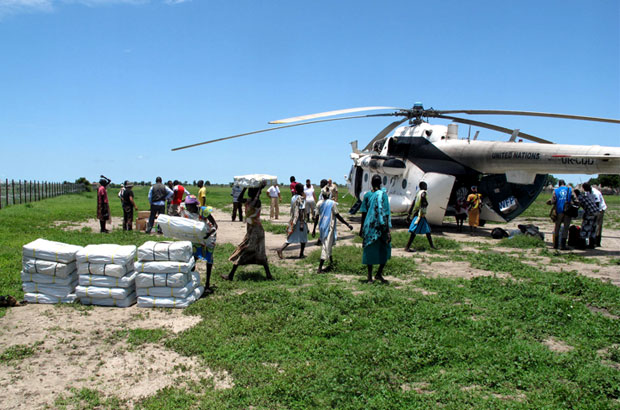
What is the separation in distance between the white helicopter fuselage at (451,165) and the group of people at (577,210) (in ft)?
3.81

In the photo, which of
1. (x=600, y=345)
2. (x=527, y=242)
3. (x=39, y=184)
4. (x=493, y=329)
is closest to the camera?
(x=600, y=345)

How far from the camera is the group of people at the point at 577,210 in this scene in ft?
40.8

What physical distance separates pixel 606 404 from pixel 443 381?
51.8 inches

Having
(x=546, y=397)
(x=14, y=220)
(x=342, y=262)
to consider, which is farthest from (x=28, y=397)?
(x=14, y=220)

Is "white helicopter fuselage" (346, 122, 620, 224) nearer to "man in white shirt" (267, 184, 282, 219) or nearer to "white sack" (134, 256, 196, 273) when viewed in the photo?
"man in white shirt" (267, 184, 282, 219)

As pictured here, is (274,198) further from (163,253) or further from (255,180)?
(163,253)

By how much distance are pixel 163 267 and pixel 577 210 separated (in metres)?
11.2

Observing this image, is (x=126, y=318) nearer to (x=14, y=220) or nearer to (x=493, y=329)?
(x=493, y=329)

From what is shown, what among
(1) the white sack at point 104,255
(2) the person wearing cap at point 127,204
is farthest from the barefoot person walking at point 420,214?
(2) the person wearing cap at point 127,204

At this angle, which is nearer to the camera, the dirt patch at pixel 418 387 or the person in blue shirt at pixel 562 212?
the dirt patch at pixel 418 387

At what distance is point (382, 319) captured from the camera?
5965 millimetres

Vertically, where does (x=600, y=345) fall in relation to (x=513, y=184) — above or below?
below

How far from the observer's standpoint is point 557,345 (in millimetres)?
5270

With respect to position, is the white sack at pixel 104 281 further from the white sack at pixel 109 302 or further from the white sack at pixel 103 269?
the white sack at pixel 109 302
